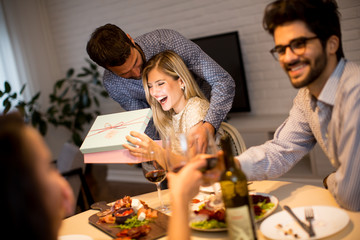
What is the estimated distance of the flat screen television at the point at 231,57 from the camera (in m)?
4.18

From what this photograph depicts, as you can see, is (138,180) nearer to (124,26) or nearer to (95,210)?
(124,26)

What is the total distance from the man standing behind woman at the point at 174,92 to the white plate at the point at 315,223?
1.14m

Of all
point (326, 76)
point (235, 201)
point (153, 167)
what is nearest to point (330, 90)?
point (326, 76)

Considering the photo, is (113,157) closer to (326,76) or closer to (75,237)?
(75,237)

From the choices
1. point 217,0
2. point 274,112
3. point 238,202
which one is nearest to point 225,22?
point 217,0

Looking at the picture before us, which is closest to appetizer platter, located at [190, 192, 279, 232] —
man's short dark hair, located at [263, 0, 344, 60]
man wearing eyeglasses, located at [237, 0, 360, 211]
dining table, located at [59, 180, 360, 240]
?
dining table, located at [59, 180, 360, 240]

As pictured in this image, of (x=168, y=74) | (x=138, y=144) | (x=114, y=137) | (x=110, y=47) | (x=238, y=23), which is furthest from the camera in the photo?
(x=238, y=23)

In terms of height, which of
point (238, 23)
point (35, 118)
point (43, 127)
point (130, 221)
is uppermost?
point (238, 23)

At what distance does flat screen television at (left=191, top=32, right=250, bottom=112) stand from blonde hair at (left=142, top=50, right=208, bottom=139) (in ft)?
5.56

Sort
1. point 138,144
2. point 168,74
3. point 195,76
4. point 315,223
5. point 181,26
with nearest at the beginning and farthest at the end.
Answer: point 315,223, point 138,144, point 168,74, point 195,76, point 181,26

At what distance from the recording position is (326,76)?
1.43 meters

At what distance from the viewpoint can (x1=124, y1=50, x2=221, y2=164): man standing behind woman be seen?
245cm

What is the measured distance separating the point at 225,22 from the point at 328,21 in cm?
291

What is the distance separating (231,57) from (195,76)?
1634 mm
